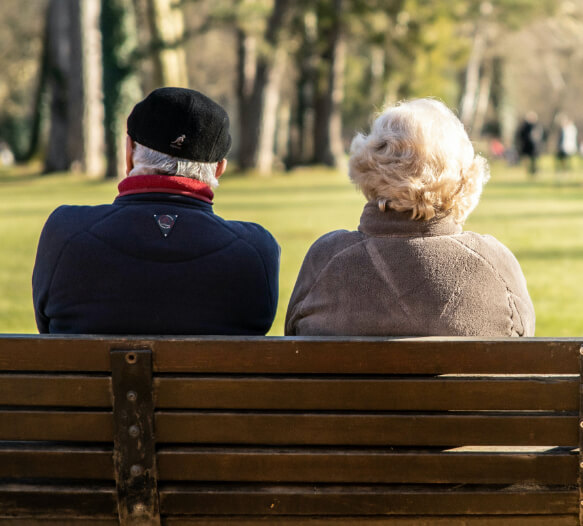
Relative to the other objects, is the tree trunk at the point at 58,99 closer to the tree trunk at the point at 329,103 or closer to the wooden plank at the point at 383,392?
the tree trunk at the point at 329,103

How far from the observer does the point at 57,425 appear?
103 inches

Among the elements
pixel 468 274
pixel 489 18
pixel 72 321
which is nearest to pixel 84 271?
pixel 72 321

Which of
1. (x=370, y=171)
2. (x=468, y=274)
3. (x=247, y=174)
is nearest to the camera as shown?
(x=468, y=274)

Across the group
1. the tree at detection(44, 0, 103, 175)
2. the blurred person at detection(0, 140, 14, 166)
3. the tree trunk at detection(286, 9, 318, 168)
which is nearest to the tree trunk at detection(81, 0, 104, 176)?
the tree at detection(44, 0, 103, 175)

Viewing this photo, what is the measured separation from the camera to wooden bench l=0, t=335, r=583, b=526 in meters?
2.53

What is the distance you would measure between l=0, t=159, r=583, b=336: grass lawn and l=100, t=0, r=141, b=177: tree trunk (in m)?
2.44

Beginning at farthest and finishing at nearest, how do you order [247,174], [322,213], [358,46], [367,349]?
[358,46]
[247,174]
[322,213]
[367,349]

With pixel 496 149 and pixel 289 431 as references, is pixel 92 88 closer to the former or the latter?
pixel 289 431

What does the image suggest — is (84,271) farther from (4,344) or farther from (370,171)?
(370,171)

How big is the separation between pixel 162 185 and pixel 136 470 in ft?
2.99

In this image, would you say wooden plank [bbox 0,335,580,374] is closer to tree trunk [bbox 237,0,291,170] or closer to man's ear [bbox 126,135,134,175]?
man's ear [bbox 126,135,134,175]

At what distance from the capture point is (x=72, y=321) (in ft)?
9.77

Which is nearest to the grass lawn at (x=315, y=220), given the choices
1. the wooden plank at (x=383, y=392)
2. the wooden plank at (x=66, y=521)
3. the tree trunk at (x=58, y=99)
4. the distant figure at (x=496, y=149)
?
the tree trunk at (x=58, y=99)

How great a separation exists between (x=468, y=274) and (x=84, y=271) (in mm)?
1131
